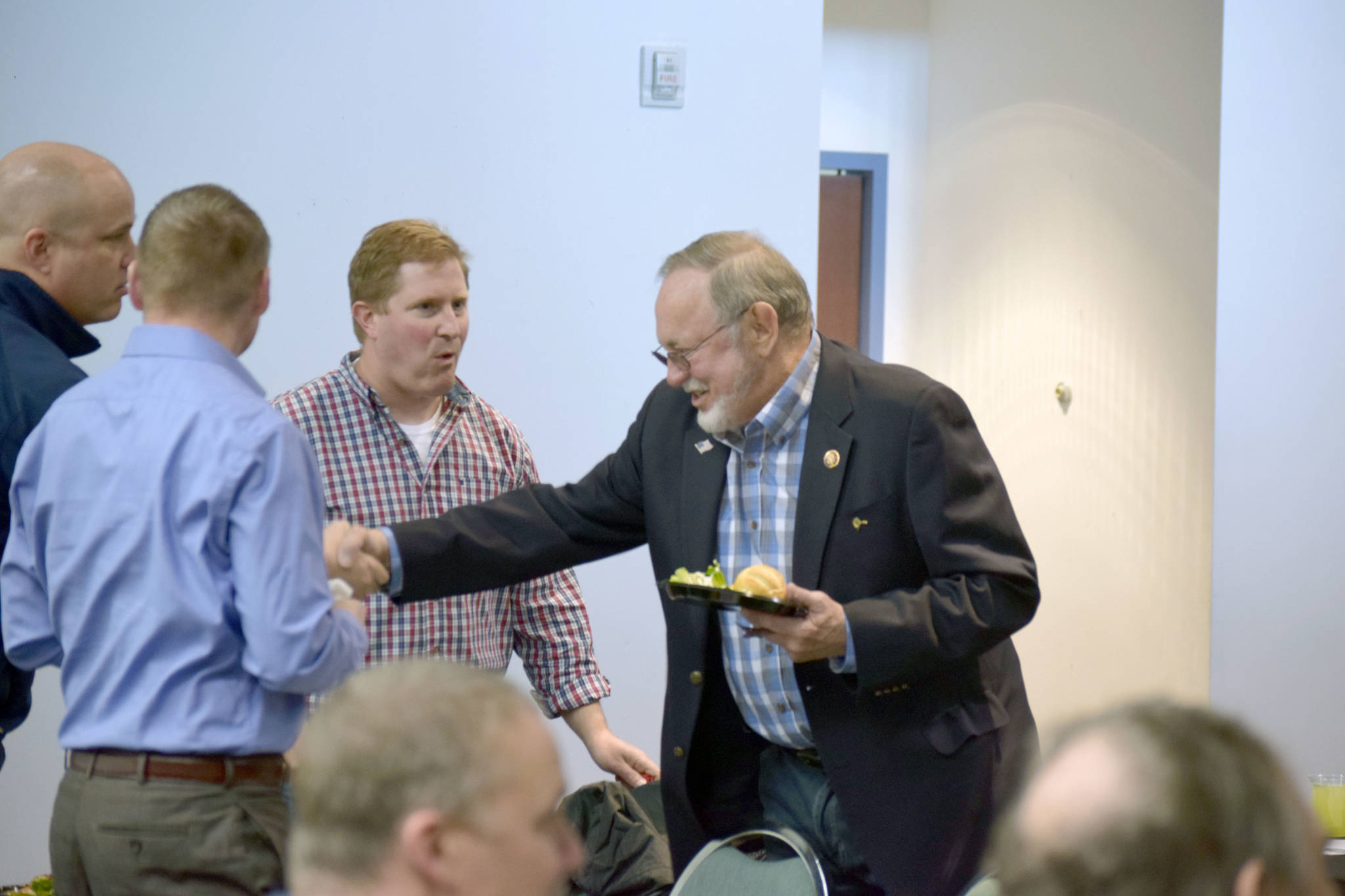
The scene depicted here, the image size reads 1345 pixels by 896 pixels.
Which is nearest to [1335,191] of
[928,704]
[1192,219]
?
[1192,219]

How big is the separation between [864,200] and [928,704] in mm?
4001

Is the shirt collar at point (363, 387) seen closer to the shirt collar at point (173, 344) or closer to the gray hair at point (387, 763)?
the shirt collar at point (173, 344)

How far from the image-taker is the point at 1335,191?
4.08m

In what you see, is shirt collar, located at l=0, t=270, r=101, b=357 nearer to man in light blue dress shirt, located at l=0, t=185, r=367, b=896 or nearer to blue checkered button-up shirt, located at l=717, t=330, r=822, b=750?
man in light blue dress shirt, located at l=0, t=185, r=367, b=896

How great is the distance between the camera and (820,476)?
232cm

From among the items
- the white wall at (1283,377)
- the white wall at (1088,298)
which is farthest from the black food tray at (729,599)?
the white wall at (1088,298)

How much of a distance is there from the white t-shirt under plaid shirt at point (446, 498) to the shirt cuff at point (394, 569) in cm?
17

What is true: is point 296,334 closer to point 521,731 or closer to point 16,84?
point 16,84

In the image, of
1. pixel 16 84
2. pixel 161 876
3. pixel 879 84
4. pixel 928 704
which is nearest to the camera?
pixel 161 876

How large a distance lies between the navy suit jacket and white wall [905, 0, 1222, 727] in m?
2.55

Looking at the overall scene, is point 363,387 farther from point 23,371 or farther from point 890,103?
point 890,103

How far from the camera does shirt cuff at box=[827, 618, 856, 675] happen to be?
2.11 metres

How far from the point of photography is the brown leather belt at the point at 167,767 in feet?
5.43

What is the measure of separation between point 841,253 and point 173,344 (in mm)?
4518
